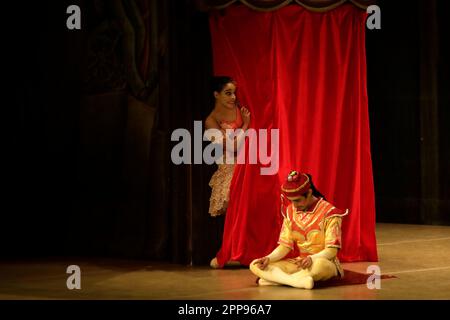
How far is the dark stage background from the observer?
23.0 feet

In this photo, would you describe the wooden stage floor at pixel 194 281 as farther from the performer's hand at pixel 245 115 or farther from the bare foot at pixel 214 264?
the performer's hand at pixel 245 115

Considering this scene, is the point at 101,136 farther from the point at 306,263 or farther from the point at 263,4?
the point at 306,263

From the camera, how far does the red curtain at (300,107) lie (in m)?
6.92

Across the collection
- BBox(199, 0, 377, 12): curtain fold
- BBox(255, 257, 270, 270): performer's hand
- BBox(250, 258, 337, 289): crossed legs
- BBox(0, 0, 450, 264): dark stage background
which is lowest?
BBox(250, 258, 337, 289): crossed legs

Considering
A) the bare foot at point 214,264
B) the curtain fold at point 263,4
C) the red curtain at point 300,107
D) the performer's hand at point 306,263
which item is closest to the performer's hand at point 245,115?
the red curtain at point 300,107

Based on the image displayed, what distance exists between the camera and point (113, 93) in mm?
7668

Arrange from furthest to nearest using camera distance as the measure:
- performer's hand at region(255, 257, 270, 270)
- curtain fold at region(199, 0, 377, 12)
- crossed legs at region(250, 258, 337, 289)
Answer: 1. curtain fold at region(199, 0, 377, 12)
2. performer's hand at region(255, 257, 270, 270)
3. crossed legs at region(250, 258, 337, 289)

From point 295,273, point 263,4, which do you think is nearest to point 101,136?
point 263,4

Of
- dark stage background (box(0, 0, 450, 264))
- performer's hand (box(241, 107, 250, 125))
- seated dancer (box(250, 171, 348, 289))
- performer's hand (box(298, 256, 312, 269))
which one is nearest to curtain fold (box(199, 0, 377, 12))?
dark stage background (box(0, 0, 450, 264))

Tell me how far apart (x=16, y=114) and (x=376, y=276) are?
11.7ft

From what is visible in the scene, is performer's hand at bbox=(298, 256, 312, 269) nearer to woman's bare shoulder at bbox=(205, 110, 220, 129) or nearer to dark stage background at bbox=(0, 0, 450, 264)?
dark stage background at bbox=(0, 0, 450, 264)

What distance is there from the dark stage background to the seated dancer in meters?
1.10

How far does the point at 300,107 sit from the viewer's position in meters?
7.07
